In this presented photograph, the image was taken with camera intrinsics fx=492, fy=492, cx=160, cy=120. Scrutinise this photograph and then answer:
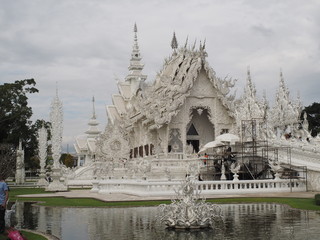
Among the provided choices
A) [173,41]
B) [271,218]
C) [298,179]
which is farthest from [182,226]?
[173,41]

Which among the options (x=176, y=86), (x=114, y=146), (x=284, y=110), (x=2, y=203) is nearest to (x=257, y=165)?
(x=176, y=86)

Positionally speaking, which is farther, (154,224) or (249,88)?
(249,88)

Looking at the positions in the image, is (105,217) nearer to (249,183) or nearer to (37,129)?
(249,183)

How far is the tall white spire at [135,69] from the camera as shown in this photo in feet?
169

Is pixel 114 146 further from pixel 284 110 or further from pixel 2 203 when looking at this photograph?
pixel 2 203

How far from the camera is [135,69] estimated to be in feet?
179

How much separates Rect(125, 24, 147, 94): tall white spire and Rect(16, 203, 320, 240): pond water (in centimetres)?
3547

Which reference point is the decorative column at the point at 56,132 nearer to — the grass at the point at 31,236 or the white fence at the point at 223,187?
the white fence at the point at 223,187

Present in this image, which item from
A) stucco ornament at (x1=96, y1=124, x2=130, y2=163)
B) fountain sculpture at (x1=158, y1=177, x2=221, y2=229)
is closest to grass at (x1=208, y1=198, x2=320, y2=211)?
fountain sculpture at (x1=158, y1=177, x2=221, y2=229)

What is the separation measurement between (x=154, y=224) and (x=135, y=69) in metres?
44.4

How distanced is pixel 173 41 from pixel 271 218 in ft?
119

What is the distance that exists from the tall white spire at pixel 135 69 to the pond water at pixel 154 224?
35470 mm

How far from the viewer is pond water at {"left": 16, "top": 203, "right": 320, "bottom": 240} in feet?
30.6

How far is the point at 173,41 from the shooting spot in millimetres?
46406
